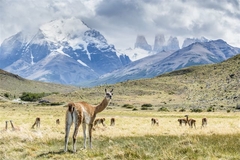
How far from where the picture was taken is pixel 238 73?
148m

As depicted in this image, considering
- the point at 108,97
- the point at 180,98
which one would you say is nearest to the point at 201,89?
the point at 180,98

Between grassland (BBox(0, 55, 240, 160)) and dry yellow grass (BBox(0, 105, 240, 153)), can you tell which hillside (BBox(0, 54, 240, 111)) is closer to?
grassland (BBox(0, 55, 240, 160))

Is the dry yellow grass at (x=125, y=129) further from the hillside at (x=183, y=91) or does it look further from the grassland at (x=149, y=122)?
the hillside at (x=183, y=91)

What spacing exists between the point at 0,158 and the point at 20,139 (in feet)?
15.6

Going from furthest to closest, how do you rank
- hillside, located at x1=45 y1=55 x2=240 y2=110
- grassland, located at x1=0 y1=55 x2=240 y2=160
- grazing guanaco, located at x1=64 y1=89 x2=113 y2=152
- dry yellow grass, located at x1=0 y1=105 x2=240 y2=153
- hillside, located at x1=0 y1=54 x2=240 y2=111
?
hillside, located at x1=45 y1=55 x2=240 y2=110, hillside, located at x1=0 y1=54 x2=240 y2=111, dry yellow grass, located at x1=0 y1=105 x2=240 y2=153, grazing guanaco, located at x1=64 y1=89 x2=113 y2=152, grassland, located at x1=0 y1=55 x2=240 y2=160

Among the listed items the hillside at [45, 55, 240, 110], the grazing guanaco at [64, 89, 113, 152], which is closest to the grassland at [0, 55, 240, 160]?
the hillside at [45, 55, 240, 110]

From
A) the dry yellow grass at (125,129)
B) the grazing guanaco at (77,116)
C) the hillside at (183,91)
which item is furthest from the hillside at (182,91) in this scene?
the grazing guanaco at (77,116)

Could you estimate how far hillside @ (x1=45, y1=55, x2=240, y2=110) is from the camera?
120 metres

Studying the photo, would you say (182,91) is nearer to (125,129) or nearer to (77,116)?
(125,129)

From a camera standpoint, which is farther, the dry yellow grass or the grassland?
the dry yellow grass

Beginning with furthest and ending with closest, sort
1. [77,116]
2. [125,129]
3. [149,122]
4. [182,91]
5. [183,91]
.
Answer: [183,91]
[182,91]
[149,122]
[125,129]
[77,116]

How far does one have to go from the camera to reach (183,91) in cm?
14675

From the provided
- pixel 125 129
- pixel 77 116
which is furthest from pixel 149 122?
pixel 77 116

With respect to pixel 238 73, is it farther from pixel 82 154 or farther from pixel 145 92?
pixel 82 154
